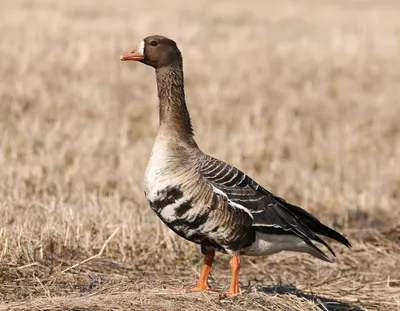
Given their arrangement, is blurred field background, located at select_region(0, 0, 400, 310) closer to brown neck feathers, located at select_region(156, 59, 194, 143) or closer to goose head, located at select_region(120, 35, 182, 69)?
brown neck feathers, located at select_region(156, 59, 194, 143)

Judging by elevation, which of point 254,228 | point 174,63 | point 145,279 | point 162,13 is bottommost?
point 145,279

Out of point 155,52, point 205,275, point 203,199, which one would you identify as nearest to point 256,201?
point 203,199

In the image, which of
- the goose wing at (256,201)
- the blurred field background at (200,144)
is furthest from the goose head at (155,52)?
the blurred field background at (200,144)

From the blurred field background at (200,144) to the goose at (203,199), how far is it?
1.32 feet

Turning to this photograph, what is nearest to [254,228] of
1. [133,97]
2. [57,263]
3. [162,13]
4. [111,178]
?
[57,263]

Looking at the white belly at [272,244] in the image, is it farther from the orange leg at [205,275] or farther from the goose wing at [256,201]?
the orange leg at [205,275]

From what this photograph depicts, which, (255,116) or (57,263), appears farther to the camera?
(255,116)

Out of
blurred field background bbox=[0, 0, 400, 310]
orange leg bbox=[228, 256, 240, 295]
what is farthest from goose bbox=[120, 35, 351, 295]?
blurred field background bbox=[0, 0, 400, 310]

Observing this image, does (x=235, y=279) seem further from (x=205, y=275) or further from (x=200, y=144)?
(x=200, y=144)

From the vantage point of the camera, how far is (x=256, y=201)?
624 centimetres

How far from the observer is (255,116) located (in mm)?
14586

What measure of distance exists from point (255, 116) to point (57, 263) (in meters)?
8.09

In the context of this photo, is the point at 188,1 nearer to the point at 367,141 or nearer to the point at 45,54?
the point at 45,54

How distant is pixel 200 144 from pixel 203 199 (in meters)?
7.11
